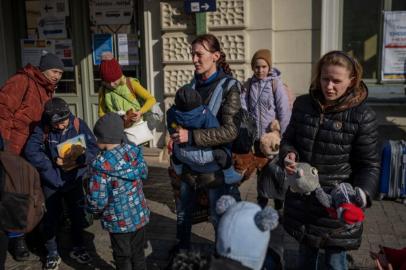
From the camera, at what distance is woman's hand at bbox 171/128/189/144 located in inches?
124

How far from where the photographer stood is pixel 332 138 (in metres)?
2.58

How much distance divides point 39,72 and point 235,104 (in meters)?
1.83

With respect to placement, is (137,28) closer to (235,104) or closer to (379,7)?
(379,7)

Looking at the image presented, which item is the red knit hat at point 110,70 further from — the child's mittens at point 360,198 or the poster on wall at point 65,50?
the poster on wall at point 65,50

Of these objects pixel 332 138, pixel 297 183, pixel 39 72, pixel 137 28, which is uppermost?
pixel 137 28

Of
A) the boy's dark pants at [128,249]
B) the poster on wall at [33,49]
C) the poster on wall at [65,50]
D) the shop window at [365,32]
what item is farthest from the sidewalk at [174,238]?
the poster on wall at [33,49]

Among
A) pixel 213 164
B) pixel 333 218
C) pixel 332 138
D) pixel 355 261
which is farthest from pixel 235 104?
pixel 355 261

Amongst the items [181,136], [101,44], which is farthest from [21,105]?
[101,44]

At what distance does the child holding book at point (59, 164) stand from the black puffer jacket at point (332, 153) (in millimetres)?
1765

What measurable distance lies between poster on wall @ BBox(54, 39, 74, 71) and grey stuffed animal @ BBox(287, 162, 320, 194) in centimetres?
601

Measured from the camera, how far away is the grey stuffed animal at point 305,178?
2490 mm

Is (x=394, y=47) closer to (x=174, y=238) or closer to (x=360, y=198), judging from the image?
(x=174, y=238)

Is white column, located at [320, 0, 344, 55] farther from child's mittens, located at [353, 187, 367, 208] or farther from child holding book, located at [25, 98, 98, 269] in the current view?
child's mittens, located at [353, 187, 367, 208]

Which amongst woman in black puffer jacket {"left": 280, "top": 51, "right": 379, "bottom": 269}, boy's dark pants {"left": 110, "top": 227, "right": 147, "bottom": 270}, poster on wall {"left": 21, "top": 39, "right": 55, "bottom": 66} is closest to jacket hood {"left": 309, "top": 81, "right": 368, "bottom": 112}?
woman in black puffer jacket {"left": 280, "top": 51, "right": 379, "bottom": 269}
